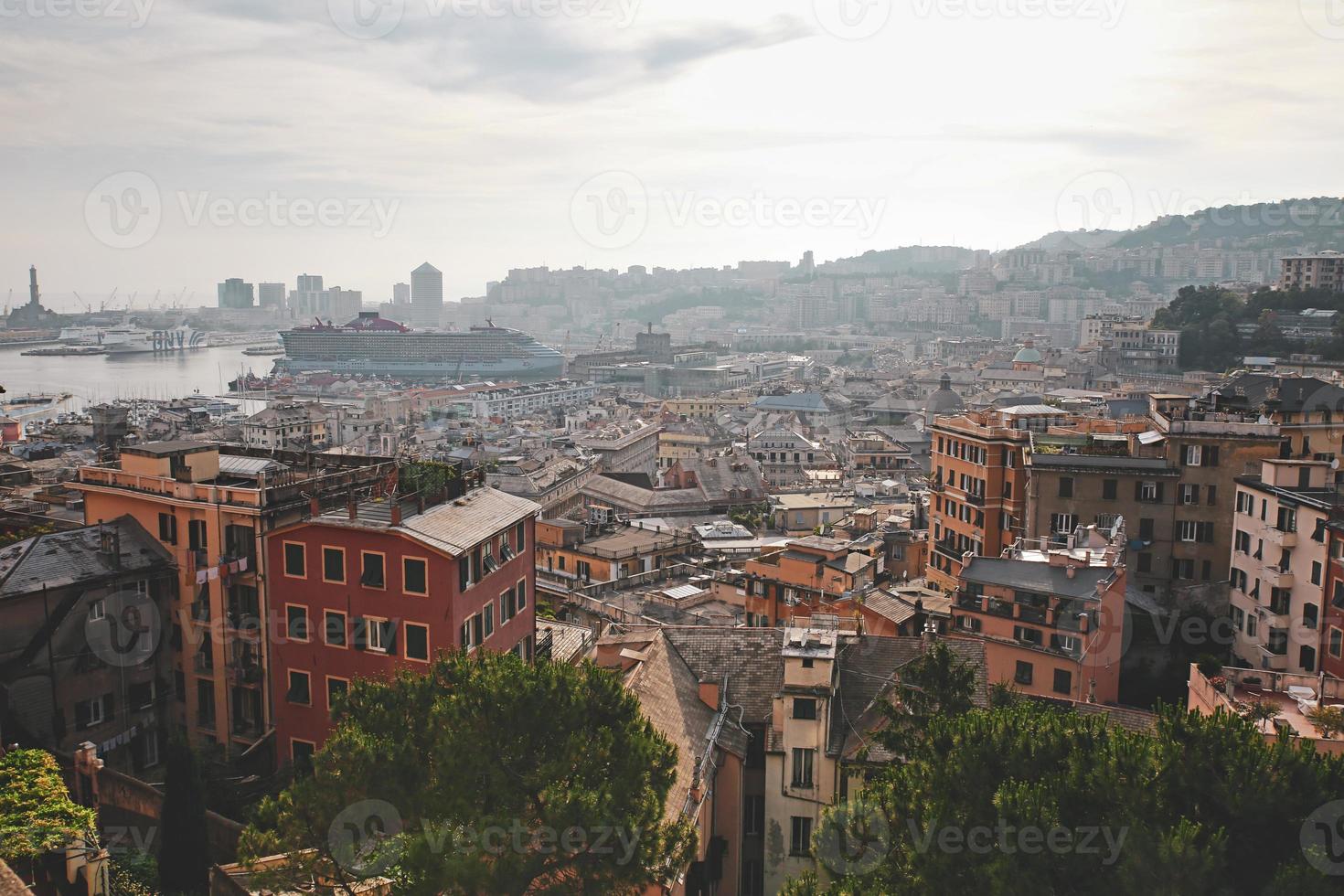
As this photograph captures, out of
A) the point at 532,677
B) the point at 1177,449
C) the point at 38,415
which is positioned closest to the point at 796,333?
the point at 38,415

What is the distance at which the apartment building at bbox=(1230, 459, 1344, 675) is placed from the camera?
12.0 metres

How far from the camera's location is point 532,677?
6996mm

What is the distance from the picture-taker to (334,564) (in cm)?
1045

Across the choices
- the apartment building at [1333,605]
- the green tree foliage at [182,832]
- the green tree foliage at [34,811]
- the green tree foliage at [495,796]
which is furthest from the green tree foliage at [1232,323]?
the green tree foliage at [34,811]

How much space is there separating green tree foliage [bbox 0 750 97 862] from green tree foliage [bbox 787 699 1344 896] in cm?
486

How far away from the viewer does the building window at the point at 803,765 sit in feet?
28.9

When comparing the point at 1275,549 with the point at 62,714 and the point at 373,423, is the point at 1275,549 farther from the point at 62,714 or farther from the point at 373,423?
the point at 373,423

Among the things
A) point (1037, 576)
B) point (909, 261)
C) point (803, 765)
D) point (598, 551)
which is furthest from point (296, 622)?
point (909, 261)

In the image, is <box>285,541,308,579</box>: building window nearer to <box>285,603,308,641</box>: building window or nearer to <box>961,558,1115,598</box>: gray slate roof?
<box>285,603,308,641</box>: building window

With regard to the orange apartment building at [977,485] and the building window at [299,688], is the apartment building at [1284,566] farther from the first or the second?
the building window at [299,688]

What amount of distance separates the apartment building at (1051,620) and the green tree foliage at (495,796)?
6.25m

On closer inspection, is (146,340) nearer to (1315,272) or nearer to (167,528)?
(1315,272)

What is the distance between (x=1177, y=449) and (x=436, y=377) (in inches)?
3651

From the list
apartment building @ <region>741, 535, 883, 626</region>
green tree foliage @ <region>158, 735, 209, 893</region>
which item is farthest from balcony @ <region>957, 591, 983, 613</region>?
green tree foliage @ <region>158, 735, 209, 893</region>
